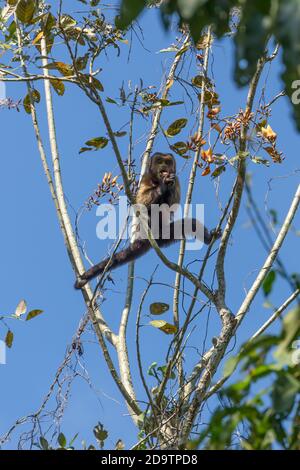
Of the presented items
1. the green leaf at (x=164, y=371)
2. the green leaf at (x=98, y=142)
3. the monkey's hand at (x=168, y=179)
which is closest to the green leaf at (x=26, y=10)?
the green leaf at (x=98, y=142)

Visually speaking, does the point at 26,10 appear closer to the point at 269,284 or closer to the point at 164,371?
the point at 164,371

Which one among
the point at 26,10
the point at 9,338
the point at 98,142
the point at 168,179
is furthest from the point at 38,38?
the point at 168,179

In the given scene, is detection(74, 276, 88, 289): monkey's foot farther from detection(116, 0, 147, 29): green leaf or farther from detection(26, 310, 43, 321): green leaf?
detection(116, 0, 147, 29): green leaf

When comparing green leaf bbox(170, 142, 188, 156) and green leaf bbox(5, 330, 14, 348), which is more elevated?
green leaf bbox(170, 142, 188, 156)

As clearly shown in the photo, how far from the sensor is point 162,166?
9188 mm

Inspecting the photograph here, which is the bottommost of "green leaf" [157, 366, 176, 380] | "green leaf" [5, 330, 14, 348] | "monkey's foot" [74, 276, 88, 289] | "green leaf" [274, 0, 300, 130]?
"green leaf" [274, 0, 300, 130]

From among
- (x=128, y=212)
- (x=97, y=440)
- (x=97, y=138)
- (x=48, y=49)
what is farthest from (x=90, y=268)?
(x=97, y=440)

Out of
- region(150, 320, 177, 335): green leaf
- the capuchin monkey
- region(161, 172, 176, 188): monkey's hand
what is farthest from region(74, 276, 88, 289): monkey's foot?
region(161, 172, 176, 188): monkey's hand

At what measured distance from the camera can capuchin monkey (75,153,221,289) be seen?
25.0 ft

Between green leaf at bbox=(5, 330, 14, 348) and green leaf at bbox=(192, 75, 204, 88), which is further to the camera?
green leaf at bbox=(192, 75, 204, 88)

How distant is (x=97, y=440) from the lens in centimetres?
445

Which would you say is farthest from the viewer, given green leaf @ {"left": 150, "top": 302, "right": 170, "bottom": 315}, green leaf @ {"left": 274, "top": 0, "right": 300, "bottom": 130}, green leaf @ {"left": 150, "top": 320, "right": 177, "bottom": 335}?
green leaf @ {"left": 150, "top": 302, "right": 170, "bottom": 315}

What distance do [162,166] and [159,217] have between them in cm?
74

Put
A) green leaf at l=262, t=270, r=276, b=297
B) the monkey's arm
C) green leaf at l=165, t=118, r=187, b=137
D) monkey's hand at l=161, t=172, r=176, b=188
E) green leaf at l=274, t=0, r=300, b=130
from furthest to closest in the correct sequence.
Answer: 1. the monkey's arm
2. monkey's hand at l=161, t=172, r=176, b=188
3. green leaf at l=165, t=118, r=187, b=137
4. green leaf at l=262, t=270, r=276, b=297
5. green leaf at l=274, t=0, r=300, b=130
